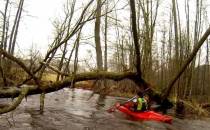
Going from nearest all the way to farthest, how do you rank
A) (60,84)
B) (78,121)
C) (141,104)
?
(60,84)
(78,121)
(141,104)

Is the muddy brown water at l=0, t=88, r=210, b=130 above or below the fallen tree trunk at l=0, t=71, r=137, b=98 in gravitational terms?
below

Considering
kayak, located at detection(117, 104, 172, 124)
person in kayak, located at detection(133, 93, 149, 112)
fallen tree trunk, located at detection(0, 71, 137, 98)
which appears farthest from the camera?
person in kayak, located at detection(133, 93, 149, 112)

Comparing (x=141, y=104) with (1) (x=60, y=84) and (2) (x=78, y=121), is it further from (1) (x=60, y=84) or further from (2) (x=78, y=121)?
(1) (x=60, y=84)

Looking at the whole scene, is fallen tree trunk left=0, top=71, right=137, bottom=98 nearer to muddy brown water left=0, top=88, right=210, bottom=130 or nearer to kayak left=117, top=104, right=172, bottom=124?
muddy brown water left=0, top=88, right=210, bottom=130

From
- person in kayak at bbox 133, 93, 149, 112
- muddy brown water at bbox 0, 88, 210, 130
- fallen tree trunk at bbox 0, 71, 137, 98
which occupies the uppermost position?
fallen tree trunk at bbox 0, 71, 137, 98

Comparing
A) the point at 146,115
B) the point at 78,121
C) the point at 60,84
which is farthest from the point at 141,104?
the point at 60,84

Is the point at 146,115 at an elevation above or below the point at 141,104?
below

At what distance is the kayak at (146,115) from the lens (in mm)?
14125

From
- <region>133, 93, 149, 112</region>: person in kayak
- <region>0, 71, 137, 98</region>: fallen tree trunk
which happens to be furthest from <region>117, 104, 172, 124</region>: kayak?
<region>0, 71, 137, 98</region>: fallen tree trunk

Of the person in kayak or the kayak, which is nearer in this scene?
the kayak

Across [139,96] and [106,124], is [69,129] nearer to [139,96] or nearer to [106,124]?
[106,124]

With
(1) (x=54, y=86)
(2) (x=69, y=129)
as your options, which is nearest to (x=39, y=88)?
(1) (x=54, y=86)

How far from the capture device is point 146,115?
48.9ft

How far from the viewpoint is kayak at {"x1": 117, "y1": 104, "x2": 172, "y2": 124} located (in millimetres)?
14125
